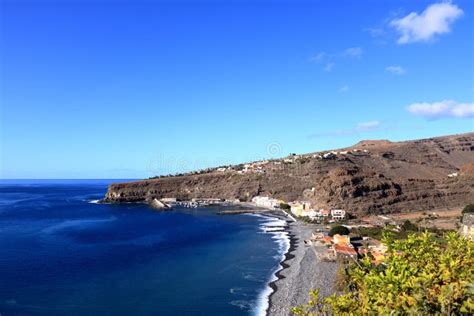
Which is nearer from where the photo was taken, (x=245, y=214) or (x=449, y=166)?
(x=245, y=214)

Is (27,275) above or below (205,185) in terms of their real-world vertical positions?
below

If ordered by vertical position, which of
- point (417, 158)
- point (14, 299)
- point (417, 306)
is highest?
point (417, 158)

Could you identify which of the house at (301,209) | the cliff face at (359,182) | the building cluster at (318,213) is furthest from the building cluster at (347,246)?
the cliff face at (359,182)

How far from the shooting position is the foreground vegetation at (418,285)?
27.3ft

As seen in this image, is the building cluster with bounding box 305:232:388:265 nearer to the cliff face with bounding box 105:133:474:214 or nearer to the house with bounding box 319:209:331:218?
the house with bounding box 319:209:331:218

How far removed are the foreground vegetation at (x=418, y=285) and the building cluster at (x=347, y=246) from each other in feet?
103

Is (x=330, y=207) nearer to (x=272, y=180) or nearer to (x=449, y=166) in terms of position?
(x=272, y=180)

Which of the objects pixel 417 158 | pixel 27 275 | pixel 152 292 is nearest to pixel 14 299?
pixel 27 275

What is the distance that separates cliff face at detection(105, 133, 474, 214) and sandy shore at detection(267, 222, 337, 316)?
37865mm

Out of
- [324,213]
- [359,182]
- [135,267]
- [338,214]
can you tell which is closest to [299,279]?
[135,267]

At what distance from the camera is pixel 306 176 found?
387 feet

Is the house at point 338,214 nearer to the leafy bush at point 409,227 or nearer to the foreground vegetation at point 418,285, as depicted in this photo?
the leafy bush at point 409,227

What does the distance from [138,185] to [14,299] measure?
10587 cm

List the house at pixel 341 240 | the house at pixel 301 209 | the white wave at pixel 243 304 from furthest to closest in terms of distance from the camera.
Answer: the house at pixel 301 209 → the house at pixel 341 240 → the white wave at pixel 243 304
